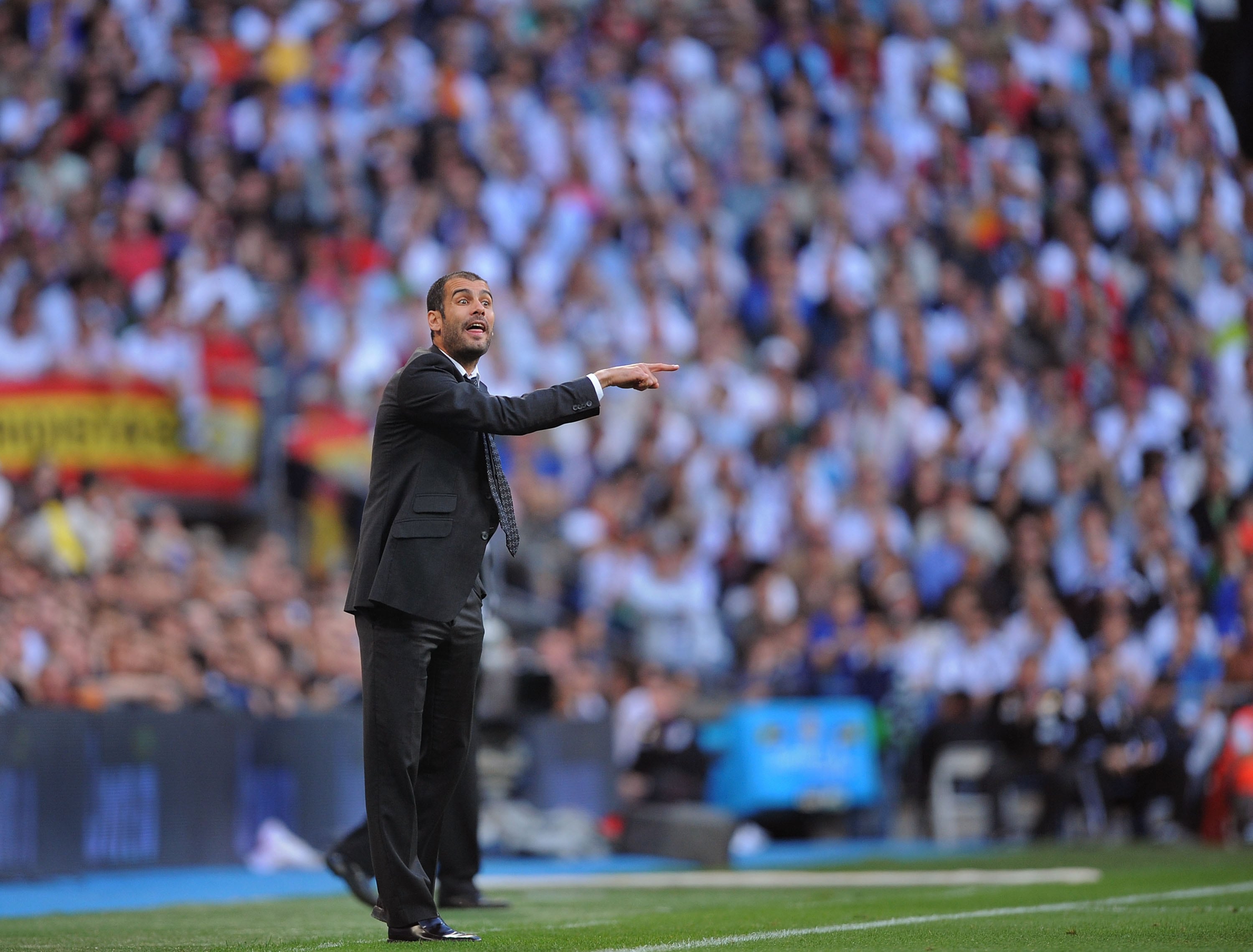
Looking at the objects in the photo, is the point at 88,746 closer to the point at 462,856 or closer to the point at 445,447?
the point at 462,856

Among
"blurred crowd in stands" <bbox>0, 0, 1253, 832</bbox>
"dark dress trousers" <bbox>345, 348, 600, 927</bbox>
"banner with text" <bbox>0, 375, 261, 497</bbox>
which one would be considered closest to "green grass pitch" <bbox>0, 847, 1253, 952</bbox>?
"dark dress trousers" <bbox>345, 348, 600, 927</bbox>

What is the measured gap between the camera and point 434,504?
6.02 m

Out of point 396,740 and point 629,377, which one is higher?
point 629,377

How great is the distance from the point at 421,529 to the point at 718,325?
1348 centimetres

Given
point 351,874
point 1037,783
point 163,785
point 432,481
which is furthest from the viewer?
point 1037,783

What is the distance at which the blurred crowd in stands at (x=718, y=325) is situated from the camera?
15180mm

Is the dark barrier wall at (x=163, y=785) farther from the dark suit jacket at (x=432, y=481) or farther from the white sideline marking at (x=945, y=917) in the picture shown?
the white sideline marking at (x=945, y=917)

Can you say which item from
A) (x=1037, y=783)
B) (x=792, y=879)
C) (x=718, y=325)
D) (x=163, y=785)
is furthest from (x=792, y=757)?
(x=718, y=325)

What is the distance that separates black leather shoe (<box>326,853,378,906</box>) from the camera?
7926 mm

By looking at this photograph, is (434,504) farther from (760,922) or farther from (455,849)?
(455,849)

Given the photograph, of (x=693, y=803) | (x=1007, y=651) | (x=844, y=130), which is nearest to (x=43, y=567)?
(x=693, y=803)

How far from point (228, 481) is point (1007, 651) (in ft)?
22.2

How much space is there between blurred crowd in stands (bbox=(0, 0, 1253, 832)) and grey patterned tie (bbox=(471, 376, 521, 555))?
652cm

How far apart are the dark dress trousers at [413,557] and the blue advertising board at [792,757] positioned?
9.26 metres
